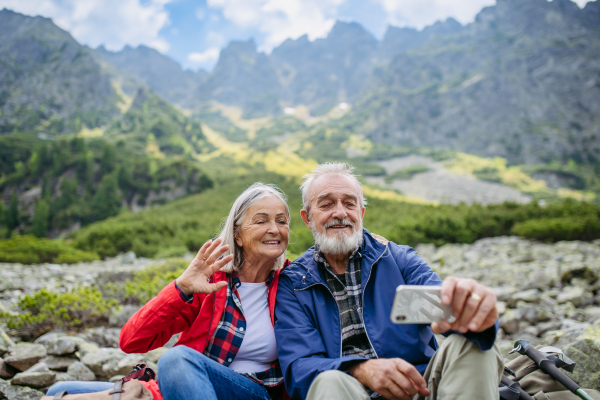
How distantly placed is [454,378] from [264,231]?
1485 mm

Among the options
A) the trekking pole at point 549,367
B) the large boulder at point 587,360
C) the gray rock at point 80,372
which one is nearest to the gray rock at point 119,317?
the gray rock at point 80,372

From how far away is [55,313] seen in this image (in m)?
4.34

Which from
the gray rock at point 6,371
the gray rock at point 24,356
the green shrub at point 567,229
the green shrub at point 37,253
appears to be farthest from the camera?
the green shrub at point 567,229

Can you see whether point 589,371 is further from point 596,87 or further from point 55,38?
point 55,38

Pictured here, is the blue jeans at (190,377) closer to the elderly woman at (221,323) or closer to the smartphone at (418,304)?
the elderly woman at (221,323)

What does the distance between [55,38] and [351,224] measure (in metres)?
135

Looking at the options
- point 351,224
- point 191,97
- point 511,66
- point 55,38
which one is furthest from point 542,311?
point 191,97

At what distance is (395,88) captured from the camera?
365ft

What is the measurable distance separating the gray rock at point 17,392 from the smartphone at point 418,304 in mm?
3215

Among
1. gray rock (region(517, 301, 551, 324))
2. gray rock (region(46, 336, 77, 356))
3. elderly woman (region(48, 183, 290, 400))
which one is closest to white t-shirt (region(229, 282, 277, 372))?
elderly woman (region(48, 183, 290, 400))

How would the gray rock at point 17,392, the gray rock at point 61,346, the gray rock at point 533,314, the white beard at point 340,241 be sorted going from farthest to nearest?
the gray rock at point 533,314
the gray rock at point 61,346
the gray rock at point 17,392
the white beard at point 340,241

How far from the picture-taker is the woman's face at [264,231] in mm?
2363

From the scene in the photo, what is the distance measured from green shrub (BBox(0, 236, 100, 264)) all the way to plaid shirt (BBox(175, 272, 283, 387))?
1173 centimetres

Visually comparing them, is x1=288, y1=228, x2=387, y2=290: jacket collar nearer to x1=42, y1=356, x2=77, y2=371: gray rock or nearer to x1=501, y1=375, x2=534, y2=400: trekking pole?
x1=501, y1=375, x2=534, y2=400: trekking pole
